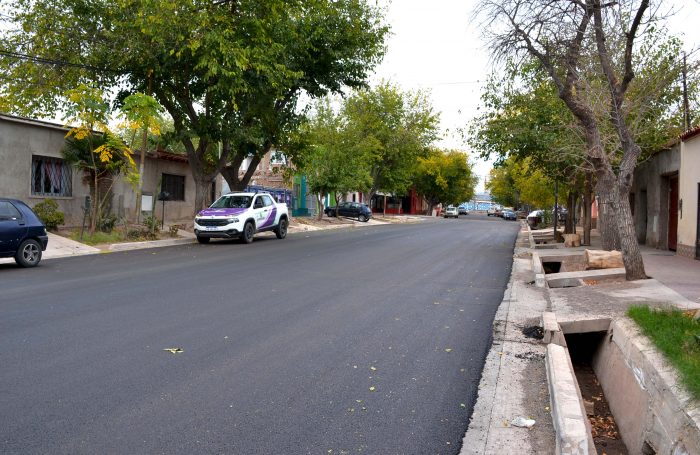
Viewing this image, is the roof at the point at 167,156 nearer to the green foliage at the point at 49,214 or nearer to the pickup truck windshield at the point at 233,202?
the pickup truck windshield at the point at 233,202

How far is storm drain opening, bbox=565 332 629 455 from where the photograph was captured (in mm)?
5457

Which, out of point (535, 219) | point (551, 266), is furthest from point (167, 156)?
point (535, 219)

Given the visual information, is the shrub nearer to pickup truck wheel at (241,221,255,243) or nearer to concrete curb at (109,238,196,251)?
concrete curb at (109,238,196,251)

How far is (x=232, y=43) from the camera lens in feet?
60.5

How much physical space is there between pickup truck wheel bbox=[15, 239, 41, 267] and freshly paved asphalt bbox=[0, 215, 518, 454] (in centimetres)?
97

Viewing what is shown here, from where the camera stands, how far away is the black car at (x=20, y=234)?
12594 millimetres

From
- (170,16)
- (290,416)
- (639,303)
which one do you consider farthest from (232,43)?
(290,416)

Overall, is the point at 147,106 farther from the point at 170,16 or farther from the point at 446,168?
the point at 446,168

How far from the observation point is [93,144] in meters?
19.8

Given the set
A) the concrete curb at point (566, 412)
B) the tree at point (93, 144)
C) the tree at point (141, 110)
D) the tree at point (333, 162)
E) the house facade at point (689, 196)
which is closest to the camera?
the concrete curb at point (566, 412)

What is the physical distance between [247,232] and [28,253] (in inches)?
331

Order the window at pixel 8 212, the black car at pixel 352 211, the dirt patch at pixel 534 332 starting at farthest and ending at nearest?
the black car at pixel 352 211, the window at pixel 8 212, the dirt patch at pixel 534 332

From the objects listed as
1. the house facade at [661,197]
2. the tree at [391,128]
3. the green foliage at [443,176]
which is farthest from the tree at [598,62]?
the green foliage at [443,176]

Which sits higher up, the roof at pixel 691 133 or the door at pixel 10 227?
the roof at pixel 691 133
